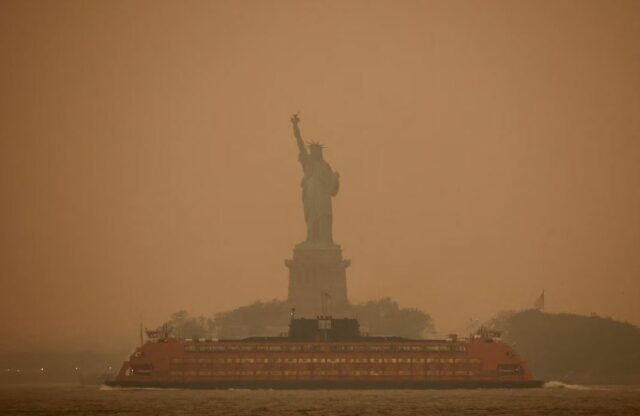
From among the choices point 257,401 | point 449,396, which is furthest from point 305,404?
point 449,396

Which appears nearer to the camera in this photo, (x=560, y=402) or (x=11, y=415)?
(x=11, y=415)

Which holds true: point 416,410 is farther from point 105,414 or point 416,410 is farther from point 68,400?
point 68,400

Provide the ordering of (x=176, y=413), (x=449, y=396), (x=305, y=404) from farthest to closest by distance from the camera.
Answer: (x=449, y=396), (x=305, y=404), (x=176, y=413)

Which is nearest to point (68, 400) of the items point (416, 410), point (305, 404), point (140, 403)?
point (140, 403)

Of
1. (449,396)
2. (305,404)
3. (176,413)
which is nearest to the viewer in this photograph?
(176,413)

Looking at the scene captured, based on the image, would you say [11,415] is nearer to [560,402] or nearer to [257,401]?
[257,401]

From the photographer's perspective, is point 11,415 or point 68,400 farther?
point 68,400

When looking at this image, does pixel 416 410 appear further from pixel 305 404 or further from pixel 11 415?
pixel 11 415
